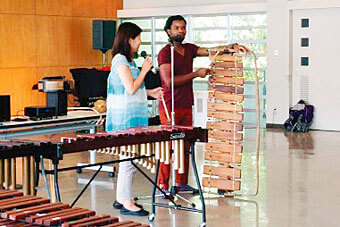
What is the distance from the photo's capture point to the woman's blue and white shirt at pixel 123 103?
21.6 ft

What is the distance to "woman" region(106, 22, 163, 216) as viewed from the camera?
6512mm

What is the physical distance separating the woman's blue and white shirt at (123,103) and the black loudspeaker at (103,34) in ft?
26.8

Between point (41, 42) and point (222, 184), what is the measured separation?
7.45 metres

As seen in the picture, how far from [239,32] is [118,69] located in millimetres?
8394

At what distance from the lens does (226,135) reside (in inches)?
295

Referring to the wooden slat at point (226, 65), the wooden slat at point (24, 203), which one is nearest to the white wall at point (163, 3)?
the wooden slat at point (226, 65)

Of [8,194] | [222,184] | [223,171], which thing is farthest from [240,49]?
[8,194]

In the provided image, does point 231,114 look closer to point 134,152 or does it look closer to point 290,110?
point 134,152

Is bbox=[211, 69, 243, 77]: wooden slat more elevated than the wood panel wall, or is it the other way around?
the wood panel wall

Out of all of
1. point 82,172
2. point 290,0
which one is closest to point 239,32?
point 290,0

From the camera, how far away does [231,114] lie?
7.48 m

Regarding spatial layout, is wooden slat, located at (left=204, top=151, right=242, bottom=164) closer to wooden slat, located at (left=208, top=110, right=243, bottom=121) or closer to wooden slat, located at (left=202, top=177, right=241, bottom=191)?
wooden slat, located at (left=202, top=177, right=241, bottom=191)

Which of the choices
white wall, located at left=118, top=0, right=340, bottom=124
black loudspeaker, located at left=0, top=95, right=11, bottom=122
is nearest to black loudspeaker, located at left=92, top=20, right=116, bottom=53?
white wall, located at left=118, top=0, right=340, bottom=124

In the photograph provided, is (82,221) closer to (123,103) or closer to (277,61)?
(123,103)
